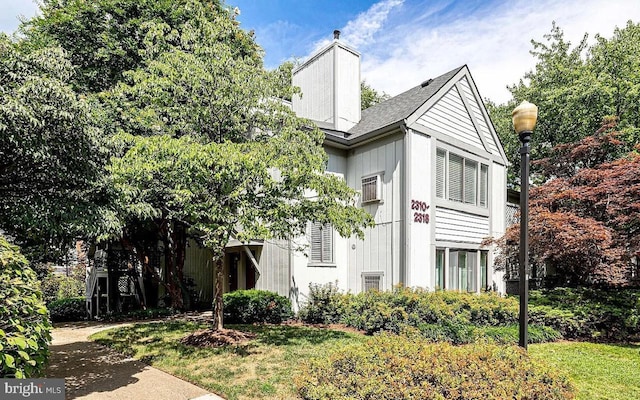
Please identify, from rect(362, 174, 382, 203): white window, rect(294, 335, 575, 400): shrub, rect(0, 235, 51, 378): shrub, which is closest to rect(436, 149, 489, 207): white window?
rect(362, 174, 382, 203): white window

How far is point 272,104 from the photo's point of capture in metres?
8.88

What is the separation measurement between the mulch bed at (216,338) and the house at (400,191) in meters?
2.42

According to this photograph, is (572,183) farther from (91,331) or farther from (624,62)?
(91,331)

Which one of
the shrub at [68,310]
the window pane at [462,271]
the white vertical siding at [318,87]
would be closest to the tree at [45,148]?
the white vertical siding at [318,87]

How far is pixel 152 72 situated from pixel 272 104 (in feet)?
8.47

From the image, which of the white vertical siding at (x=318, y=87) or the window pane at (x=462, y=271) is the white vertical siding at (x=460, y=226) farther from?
the white vertical siding at (x=318, y=87)

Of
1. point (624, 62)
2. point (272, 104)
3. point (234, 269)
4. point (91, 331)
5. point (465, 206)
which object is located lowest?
point (91, 331)

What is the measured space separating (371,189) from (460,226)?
3.37m

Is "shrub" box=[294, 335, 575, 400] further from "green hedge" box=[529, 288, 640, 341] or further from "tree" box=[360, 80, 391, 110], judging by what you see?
"tree" box=[360, 80, 391, 110]

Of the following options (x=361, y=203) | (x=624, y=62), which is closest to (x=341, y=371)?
(x=361, y=203)

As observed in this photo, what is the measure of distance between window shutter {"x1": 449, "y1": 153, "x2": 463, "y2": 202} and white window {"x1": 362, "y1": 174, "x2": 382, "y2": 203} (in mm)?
2555

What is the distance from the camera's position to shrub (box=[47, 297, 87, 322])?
14445 millimetres

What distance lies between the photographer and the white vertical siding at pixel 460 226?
40.0 feet

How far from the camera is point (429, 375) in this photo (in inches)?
150
